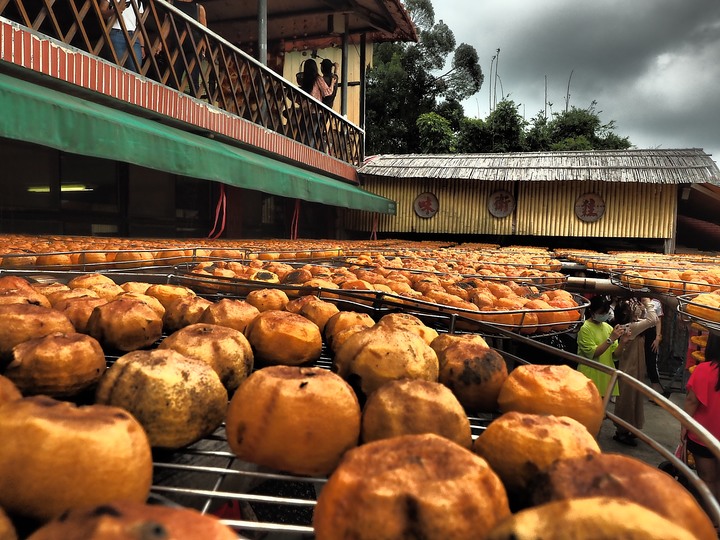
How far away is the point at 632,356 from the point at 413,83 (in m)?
25.9

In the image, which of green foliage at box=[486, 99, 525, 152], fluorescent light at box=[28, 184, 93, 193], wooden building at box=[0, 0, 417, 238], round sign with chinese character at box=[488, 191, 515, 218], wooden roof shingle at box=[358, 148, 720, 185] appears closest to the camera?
wooden building at box=[0, 0, 417, 238]

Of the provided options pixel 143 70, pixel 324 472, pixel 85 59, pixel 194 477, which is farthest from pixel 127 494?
pixel 143 70

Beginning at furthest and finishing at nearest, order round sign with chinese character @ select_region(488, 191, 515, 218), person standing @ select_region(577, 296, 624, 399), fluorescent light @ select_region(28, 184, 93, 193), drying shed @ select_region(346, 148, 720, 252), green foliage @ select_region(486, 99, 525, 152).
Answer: green foliage @ select_region(486, 99, 525, 152) < round sign with chinese character @ select_region(488, 191, 515, 218) < drying shed @ select_region(346, 148, 720, 252) < fluorescent light @ select_region(28, 184, 93, 193) < person standing @ select_region(577, 296, 624, 399)

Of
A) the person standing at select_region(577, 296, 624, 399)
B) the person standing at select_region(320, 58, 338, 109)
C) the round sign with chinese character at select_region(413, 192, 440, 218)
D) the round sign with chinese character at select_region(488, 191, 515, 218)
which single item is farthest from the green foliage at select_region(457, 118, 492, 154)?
the person standing at select_region(577, 296, 624, 399)

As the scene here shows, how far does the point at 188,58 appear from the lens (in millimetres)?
9008

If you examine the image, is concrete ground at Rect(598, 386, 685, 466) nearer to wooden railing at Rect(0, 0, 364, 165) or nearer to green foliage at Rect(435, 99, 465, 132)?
wooden railing at Rect(0, 0, 364, 165)

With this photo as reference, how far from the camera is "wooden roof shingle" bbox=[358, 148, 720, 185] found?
11519mm

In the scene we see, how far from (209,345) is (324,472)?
1.41 ft

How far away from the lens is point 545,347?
3.27 feet

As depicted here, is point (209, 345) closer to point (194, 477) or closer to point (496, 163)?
point (194, 477)

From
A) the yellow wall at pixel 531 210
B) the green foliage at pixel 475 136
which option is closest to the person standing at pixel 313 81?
the yellow wall at pixel 531 210

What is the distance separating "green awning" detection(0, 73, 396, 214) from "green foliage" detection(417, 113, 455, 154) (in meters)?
20.1

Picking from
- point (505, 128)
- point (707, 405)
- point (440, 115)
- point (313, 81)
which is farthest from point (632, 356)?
point (440, 115)

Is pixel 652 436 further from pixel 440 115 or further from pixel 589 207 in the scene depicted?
pixel 440 115
